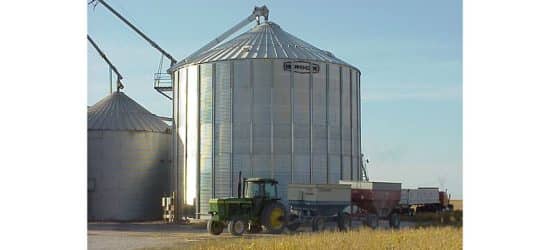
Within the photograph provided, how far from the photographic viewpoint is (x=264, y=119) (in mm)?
31344

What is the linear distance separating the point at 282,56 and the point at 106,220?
11966mm

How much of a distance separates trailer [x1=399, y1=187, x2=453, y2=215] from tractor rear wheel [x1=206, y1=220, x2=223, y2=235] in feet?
40.4

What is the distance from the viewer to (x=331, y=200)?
89.7ft

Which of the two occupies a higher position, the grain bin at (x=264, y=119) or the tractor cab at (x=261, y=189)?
the grain bin at (x=264, y=119)

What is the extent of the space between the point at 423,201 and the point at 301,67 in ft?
38.4

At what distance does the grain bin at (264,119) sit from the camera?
103ft

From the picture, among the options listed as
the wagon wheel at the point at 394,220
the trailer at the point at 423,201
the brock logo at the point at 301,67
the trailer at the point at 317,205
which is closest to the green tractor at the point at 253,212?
the trailer at the point at 317,205

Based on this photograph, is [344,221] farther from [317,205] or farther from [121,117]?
[121,117]

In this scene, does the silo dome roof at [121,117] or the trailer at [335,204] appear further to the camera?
the silo dome roof at [121,117]

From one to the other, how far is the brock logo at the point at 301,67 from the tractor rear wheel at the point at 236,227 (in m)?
9.20

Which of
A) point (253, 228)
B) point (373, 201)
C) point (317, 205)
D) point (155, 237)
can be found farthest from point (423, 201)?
point (155, 237)

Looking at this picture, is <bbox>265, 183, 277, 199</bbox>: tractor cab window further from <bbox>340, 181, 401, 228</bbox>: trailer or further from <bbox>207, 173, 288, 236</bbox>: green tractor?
<bbox>340, 181, 401, 228</bbox>: trailer

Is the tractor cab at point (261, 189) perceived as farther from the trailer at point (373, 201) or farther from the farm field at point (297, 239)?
the trailer at point (373, 201)
